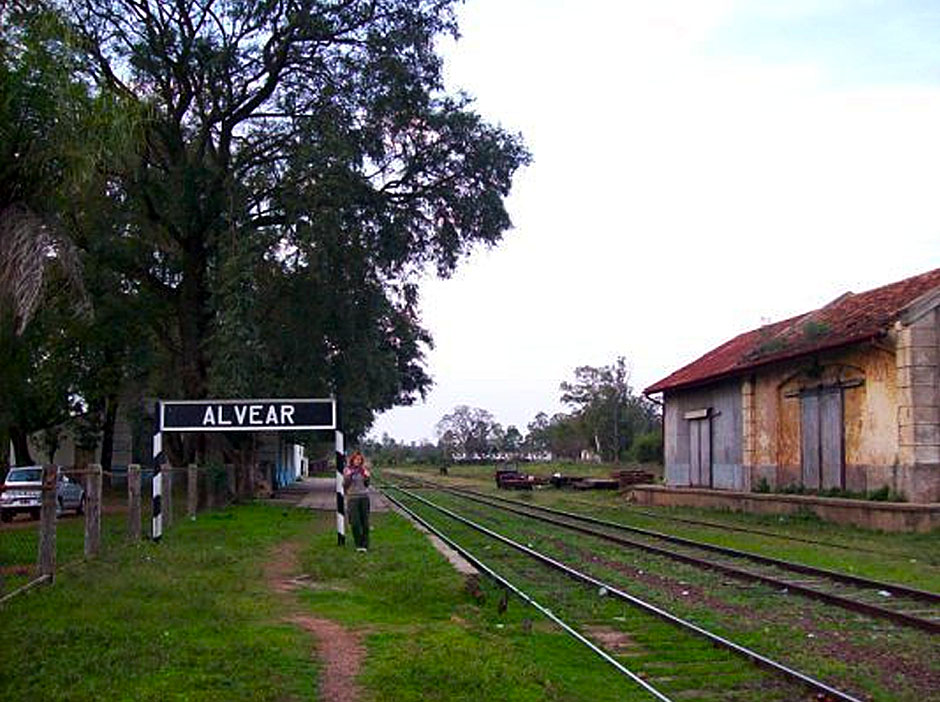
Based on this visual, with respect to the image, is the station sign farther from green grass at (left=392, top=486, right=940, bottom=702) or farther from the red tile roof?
the red tile roof

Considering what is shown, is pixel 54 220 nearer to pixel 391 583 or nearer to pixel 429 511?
pixel 391 583

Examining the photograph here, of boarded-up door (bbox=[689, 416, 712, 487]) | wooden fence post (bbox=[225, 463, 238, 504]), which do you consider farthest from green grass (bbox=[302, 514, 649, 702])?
boarded-up door (bbox=[689, 416, 712, 487])

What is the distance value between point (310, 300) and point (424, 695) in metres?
27.3

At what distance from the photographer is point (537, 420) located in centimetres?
16188

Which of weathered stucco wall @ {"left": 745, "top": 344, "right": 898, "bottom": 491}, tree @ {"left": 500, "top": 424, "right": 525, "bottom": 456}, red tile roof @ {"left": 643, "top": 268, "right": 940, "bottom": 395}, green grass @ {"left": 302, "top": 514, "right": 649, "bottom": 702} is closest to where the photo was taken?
green grass @ {"left": 302, "top": 514, "right": 649, "bottom": 702}

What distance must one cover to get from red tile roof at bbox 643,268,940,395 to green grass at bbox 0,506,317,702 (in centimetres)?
1750

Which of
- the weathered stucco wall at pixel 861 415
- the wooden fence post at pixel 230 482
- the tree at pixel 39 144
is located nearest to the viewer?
the tree at pixel 39 144

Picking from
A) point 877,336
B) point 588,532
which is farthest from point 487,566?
point 877,336

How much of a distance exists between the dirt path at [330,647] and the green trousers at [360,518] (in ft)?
12.0

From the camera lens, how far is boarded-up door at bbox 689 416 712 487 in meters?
39.0

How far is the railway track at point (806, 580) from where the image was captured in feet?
42.8

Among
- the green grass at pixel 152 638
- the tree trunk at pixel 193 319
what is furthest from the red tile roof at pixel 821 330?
the green grass at pixel 152 638

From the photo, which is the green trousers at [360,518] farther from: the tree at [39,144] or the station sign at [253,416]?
the tree at [39,144]

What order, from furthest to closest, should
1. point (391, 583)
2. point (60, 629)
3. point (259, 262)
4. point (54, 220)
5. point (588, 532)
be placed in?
point (259, 262) → point (588, 532) → point (391, 583) → point (54, 220) → point (60, 629)
